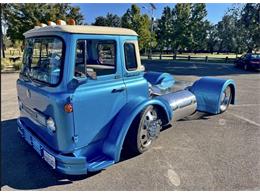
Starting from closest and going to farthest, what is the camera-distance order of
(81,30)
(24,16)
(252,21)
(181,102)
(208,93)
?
(81,30) < (181,102) < (208,93) < (24,16) < (252,21)

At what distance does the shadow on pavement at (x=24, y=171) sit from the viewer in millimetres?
3479

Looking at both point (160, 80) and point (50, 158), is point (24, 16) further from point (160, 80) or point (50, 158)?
point (50, 158)

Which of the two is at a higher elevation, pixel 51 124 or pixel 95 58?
pixel 95 58

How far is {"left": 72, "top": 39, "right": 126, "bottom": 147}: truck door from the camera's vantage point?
3.21 meters

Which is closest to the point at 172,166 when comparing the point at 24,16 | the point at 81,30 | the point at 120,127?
the point at 120,127

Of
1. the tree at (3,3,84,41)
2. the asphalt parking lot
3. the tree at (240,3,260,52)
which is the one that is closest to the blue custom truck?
the asphalt parking lot

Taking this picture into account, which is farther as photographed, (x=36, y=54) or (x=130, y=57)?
(x=130, y=57)

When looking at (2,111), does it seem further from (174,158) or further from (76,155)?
(174,158)

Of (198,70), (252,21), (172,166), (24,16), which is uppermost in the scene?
(252,21)

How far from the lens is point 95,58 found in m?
3.69

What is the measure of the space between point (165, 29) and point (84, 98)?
40519mm

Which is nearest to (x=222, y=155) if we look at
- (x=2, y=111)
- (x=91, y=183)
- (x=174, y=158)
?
(x=174, y=158)

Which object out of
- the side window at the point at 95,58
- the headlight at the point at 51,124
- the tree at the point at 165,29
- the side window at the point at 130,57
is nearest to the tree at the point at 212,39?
the tree at the point at 165,29

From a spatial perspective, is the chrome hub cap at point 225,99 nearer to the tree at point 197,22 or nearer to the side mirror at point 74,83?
the side mirror at point 74,83
